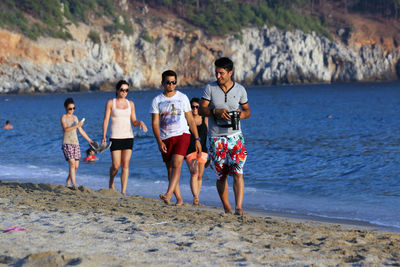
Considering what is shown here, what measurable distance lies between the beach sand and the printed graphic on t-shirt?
40.6 inches

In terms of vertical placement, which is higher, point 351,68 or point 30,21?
point 30,21

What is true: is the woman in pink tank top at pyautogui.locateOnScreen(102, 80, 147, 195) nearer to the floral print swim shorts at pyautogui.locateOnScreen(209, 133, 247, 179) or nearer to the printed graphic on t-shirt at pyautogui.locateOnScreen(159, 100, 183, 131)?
the printed graphic on t-shirt at pyautogui.locateOnScreen(159, 100, 183, 131)

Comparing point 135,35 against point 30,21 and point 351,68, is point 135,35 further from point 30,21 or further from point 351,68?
point 351,68

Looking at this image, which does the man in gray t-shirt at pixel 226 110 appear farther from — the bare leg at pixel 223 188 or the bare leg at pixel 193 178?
the bare leg at pixel 193 178

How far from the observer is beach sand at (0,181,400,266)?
443 cm

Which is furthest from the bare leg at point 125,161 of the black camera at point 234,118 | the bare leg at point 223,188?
the black camera at point 234,118

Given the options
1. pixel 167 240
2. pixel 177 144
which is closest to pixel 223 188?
pixel 177 144

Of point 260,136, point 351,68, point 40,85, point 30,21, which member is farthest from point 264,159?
point 351,68

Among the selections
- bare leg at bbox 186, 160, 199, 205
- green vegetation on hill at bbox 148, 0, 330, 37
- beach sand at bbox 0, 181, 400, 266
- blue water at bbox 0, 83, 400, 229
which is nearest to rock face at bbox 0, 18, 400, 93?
green vegetation on hill at bbox 148, 0, 330, 37

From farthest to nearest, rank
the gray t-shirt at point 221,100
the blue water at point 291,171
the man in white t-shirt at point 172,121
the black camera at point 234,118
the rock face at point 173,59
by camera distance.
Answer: the rock face at point 173,59, the blue water at point 291,171, the man in white t-shirt at point 172,121, the gray t-shirt at point 221,100, the black camera at point 234,118

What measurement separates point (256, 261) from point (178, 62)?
92.4m

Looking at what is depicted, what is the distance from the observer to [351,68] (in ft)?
360

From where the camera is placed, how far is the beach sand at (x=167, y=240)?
443cm

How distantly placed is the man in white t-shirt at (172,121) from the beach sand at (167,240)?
29.0 inches
